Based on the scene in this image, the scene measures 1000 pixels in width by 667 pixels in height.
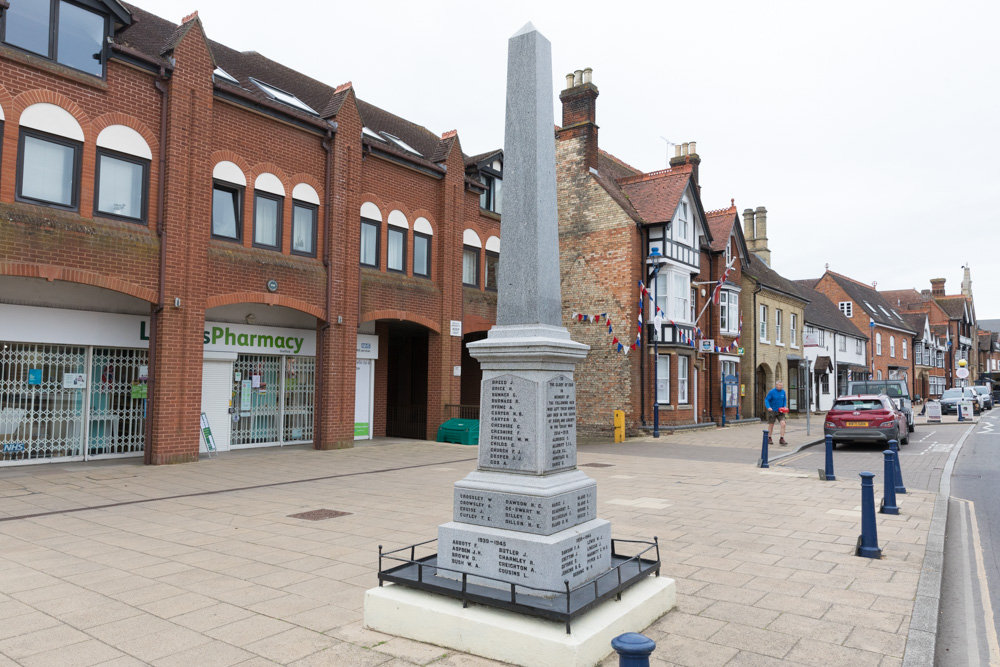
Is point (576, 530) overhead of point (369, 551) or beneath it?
overhead

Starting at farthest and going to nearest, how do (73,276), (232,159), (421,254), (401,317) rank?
(421,254) < (401,317) < (232,159) < (73,276)

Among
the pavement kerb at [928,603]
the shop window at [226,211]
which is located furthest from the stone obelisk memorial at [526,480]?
the shop window at [226,211]

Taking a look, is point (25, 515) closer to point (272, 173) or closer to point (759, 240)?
point (272, 173)

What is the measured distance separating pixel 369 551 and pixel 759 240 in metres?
39.2

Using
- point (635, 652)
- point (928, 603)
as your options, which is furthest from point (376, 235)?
point (635, 652)

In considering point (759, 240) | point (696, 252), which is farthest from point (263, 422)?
point (759, 240)

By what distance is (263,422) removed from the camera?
55.2 ft

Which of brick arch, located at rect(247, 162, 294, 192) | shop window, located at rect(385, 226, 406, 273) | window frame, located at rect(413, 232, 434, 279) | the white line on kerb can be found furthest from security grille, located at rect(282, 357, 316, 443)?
the white line on kerb

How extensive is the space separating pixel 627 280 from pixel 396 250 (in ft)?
27.6

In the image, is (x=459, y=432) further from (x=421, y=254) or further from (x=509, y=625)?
(x=509, y=625)

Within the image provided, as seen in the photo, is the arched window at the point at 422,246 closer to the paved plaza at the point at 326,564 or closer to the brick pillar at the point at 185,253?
the brick pillar at the point at 185,253

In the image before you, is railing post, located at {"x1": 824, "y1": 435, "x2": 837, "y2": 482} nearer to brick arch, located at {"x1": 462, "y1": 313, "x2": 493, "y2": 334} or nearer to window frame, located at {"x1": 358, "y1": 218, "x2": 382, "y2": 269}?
brick arch, located at {"x1": 462, "y1": 313, "x2": 493, "y2": 334}

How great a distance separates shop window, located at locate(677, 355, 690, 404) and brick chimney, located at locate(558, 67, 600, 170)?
25.9 feet

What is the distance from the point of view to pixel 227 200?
15.0m
